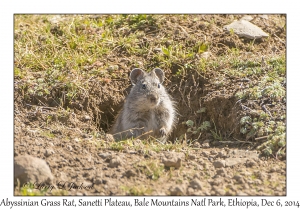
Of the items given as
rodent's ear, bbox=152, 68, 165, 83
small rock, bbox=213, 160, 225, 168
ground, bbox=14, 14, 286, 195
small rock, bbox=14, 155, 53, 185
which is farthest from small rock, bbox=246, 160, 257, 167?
rodent's ear, bbox=152, 68, 165, 83

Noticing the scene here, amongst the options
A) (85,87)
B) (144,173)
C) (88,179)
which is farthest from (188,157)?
(85,87)

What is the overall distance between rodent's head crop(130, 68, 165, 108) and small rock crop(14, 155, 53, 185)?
287 cm

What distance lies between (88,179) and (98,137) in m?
1.57

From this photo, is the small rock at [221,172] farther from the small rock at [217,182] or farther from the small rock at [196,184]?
the small rock at [196,184]

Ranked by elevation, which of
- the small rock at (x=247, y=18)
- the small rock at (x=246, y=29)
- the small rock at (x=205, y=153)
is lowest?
the small rock at (x=205, y=153)

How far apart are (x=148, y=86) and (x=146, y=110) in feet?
1.56

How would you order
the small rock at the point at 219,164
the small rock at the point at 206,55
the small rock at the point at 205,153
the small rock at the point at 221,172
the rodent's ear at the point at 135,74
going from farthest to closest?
the small rock at the point at 206,55
the rodent's ear at the point at 135,74
the small rock at the point at 205,153
the small rock at the point at 219,164
the small rock at the point at 221,172

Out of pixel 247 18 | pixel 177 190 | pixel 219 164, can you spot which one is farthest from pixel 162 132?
pixel 247 18

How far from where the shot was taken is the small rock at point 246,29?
909cm

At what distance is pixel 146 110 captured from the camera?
812 centimetres

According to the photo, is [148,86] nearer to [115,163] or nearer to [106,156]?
[106,156]

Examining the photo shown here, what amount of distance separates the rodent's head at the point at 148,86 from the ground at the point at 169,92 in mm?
462

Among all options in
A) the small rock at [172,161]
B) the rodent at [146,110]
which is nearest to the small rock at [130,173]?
the small rock at [172,161]

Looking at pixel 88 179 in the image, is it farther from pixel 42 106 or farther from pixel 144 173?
pixel 42 106
